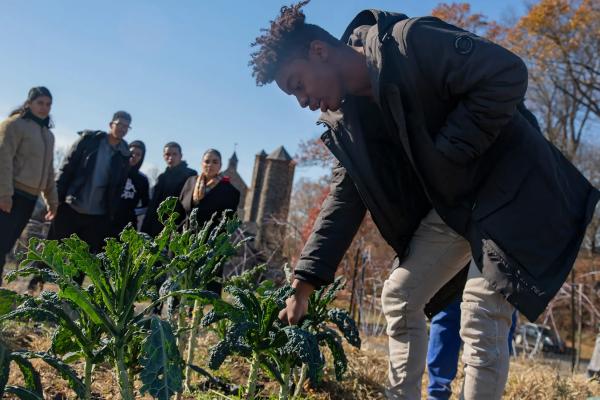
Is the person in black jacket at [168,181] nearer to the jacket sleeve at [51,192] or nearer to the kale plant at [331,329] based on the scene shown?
the jacket sleeve at [51,192]

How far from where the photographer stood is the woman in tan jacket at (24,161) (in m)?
4.52

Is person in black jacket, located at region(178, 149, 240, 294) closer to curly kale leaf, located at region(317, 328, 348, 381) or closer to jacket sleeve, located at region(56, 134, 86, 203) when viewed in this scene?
jacket sleeve, located at region(56, 134, 86, 203)

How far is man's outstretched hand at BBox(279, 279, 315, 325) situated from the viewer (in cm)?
214

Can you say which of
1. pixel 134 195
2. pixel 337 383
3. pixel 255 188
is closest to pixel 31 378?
pixel 337 383

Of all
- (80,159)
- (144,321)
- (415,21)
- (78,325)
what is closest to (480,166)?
(415,21)

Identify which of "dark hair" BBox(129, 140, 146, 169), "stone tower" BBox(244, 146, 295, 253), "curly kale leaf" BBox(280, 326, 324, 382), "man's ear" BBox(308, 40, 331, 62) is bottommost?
"curly kale leaf" BBox(280, 326, 324, 382)

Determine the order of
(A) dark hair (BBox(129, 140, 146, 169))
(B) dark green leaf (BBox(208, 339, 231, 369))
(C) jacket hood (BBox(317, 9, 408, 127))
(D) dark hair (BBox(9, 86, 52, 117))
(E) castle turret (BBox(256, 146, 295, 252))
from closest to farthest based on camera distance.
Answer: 1. (B) dark green leaf (BBox(208, 339, 231, 369))
2. (C) jacket hood (BBox(317, 9, 408, 127))
3. (D) dark hair (BBox(9, 86, 52, 117))
4. (A) dark hair (BBox(129, 140, 146, 169))
5. (E) castle turret (BBox(256, 146, 295, 252))

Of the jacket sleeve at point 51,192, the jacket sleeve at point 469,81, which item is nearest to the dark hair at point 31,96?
the jacket sleeve at point 51,192

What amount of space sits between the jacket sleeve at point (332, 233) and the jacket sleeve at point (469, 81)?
1.83 feet

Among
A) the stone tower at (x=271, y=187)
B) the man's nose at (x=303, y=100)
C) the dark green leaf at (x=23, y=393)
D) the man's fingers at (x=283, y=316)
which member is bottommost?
the dark green leaf at (x=23, y=393)

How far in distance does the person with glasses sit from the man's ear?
12.6 ft

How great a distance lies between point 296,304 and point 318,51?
1.00 meters

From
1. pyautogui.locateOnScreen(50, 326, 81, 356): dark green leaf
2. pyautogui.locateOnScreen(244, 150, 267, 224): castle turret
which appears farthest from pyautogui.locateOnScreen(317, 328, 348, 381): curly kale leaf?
pyautogui.locateOnScreen(244, 150, 267, 224): castle turret

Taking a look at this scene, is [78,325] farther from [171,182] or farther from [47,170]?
[171,182]
